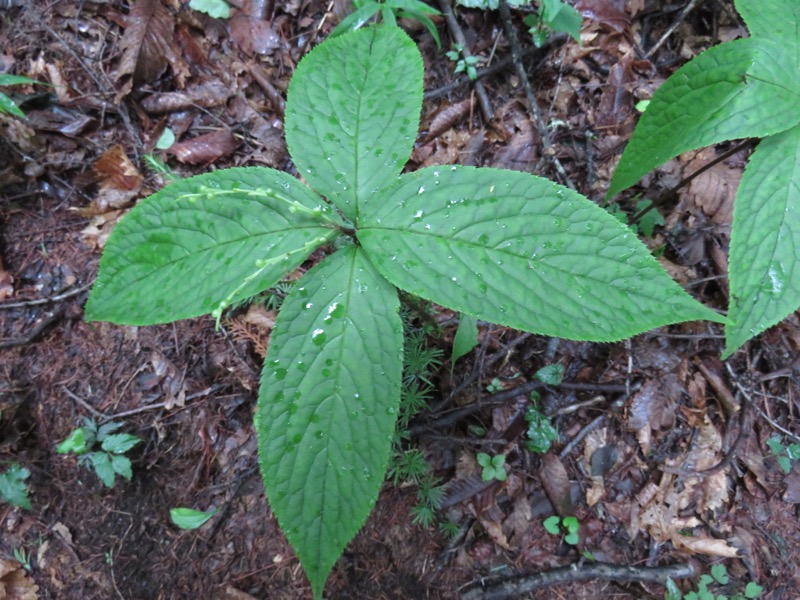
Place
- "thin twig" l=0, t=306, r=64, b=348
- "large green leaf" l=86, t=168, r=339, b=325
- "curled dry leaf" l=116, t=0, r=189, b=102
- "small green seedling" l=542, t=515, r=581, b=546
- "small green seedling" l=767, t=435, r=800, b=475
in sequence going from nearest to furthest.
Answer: "large green leaf" l=86, t=168, r=339, b=325 < "small green seedling" l=542, t=515, r=581, b=546 < "small green seedling" l=767, t=435, r=800, b=475 < "thin twig" l=0, t=306, r=64, b=348 < "curled dry leaf" l=116, t=0, r=189, b=102

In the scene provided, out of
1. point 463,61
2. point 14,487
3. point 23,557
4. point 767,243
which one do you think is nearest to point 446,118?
point 463,61

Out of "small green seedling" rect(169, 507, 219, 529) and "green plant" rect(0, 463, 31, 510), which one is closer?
"small green seedling" rect(169, 507, 219, 529)

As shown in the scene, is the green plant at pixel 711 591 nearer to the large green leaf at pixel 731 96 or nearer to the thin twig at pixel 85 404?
the large green leaf at pixel 731 96

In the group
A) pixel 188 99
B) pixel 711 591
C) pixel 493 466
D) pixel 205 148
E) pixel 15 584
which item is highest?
pixel 188 99

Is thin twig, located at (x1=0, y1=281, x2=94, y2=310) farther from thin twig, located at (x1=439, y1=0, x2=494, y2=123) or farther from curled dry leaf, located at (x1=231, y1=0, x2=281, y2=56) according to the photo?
thin twig, located at (x1=439, y1=0, x2=494, y2=123)

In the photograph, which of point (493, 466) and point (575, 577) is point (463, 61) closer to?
point (493, 466)

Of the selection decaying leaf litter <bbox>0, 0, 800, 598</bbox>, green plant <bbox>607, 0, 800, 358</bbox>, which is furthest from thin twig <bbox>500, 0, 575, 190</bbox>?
green plant <bbox>607, 0, 800, 358</bbox>

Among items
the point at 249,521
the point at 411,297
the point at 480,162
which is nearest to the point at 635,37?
the point at 480,162

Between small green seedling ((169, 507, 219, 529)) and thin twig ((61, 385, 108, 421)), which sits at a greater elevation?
thin twig ((61, 385, 108, 421))
